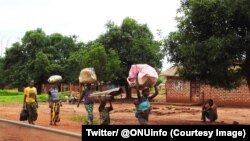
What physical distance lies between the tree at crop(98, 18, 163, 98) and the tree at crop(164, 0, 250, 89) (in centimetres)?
2383

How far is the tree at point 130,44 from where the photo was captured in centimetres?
4478

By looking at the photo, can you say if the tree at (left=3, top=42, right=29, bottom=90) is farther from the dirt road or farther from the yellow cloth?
the yellow cloth

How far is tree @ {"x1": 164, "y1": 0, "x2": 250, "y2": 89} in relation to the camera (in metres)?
18.6

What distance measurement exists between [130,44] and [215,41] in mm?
27059

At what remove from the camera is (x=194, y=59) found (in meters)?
19.5

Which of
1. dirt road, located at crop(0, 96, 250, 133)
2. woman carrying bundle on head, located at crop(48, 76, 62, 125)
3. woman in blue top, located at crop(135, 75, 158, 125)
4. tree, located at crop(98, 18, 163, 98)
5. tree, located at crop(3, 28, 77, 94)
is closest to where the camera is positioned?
woman in blue top, located at crop(135, 75, 158, 125)

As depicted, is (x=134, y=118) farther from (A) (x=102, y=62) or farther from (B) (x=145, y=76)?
(A) (x=102, y=62)

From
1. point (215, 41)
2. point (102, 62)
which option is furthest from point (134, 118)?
point (102, 62)

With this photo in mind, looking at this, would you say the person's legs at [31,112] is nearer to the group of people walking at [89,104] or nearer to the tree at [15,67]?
the group of people walking at [89,104]

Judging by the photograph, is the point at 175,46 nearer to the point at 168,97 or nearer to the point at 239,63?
the point at 239,63

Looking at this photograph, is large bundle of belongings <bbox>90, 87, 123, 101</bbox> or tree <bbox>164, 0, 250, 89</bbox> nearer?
large bundle of belongings <bbox>90, 87, 123, 101</bbox>

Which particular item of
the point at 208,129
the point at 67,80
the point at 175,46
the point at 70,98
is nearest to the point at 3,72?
the point at 67,80

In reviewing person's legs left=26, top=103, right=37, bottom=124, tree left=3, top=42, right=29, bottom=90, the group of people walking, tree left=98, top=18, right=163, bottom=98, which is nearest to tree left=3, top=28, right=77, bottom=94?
tree left=3, top=42, right=29, bottom=90

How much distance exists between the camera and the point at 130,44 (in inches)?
1789
